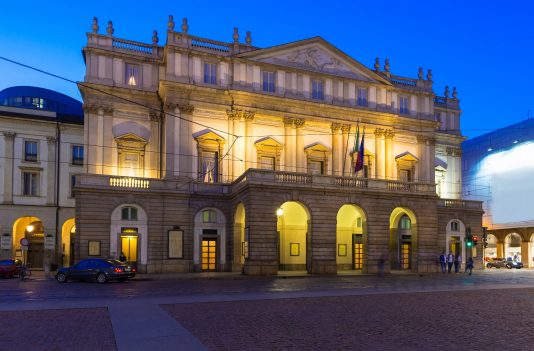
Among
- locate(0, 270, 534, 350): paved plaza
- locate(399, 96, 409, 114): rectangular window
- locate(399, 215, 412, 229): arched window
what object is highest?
locate(399, 96, 409, 114): rectangular window

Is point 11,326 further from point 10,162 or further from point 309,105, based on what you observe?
point 10,162

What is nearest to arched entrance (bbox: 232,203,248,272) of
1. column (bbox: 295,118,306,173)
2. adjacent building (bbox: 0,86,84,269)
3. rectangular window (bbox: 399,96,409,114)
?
column (bbox: 295,118,306,173)

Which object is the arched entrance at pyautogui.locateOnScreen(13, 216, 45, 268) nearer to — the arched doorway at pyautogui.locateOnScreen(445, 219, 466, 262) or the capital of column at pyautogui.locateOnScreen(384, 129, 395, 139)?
the capital of column at pyautogui.locateOnScreen(384, 129, 395, 139)

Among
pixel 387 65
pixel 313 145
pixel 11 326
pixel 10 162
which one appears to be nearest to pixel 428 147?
pixel 387 65

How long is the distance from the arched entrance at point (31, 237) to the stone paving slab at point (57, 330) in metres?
40.8

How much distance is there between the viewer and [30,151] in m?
52.4

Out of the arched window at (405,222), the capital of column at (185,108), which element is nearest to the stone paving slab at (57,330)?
the capital of column at (185,108)

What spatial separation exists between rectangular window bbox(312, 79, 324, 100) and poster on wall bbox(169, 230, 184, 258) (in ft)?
56.4

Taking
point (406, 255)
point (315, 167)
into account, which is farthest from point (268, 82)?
point (406, 255)

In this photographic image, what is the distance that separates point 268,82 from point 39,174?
24.9 meters

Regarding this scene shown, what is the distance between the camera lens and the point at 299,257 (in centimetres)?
4534

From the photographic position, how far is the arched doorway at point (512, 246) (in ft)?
225

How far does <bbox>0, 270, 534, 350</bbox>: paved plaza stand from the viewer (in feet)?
37.3

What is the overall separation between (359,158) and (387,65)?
48.4 ft
